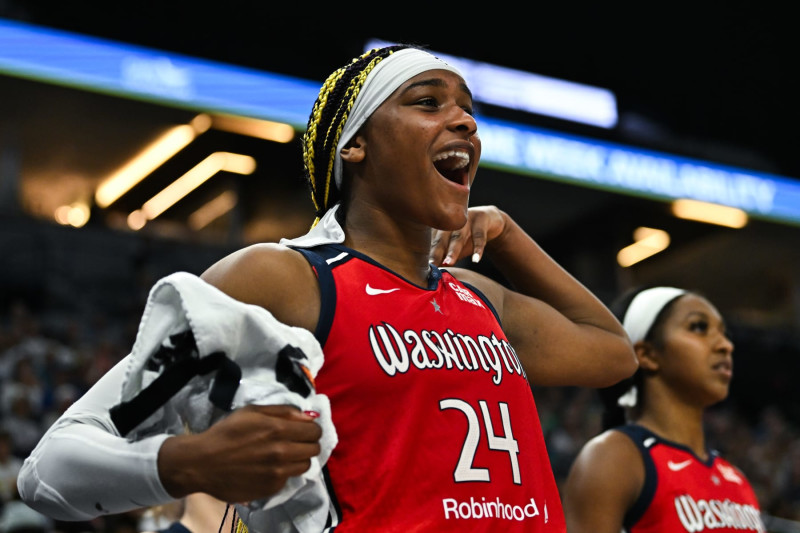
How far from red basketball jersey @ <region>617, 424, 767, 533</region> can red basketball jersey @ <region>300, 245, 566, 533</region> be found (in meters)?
1.18

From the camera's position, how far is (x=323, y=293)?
1.75 meters

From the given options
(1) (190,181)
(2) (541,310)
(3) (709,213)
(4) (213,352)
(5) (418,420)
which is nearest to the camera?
(4) (213,352)

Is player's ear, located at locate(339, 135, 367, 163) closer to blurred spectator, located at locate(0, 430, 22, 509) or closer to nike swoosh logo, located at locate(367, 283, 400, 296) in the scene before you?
nike swoosh logo, located at locate(367, 283, 400, 296)

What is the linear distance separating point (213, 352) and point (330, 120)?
85 cm

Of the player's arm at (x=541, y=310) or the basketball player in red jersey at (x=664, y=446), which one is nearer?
the player's arm at (x=541, y=310)

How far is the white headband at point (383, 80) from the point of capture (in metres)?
1.96

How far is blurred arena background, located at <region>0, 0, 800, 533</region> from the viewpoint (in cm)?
1125

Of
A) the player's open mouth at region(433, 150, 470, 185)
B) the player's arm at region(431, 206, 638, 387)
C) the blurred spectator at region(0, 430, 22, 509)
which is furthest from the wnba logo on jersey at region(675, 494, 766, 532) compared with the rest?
the blurred spectator at region(0, 430, 22, 509)

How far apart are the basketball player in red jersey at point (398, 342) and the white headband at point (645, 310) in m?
1.14

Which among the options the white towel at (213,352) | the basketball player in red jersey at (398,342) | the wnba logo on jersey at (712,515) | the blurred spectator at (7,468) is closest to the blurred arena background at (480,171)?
the blurred spectator at (7,468)

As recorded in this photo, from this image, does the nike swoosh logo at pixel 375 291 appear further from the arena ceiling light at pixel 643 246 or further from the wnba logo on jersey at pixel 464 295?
the arena ceiling light at pixel 643 246

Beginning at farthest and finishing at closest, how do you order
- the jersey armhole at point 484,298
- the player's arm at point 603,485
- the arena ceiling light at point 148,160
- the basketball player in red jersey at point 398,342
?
1. the arena ceiling light at point 148,160
2. the player's arm at point 603,485
3. the jersey armhole at point 484,298
4. the basketball player in red jersey at point 398,342

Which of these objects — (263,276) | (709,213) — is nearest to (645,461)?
(263,276)

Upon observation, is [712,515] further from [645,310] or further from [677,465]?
[645,310]
